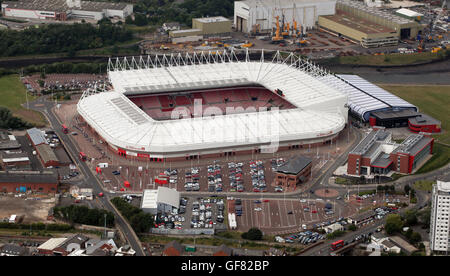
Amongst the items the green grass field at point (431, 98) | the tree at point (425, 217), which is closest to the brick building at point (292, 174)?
the tree at point (425, 217)

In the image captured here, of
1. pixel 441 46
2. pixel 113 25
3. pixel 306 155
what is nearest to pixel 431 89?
pixel 441 46

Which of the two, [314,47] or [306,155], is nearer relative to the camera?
[306,155]

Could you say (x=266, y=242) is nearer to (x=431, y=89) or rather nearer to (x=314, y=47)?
(x=431, y=89)

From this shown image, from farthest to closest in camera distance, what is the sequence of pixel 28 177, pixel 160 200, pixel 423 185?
pixel 423 185 → pixel 28 177 → pixel 160 200

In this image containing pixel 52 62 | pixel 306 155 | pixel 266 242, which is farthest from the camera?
pixel 52 62

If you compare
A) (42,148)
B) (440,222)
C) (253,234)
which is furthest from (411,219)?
(42,148)

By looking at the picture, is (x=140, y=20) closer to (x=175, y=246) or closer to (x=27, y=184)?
(x=27, y=184)
